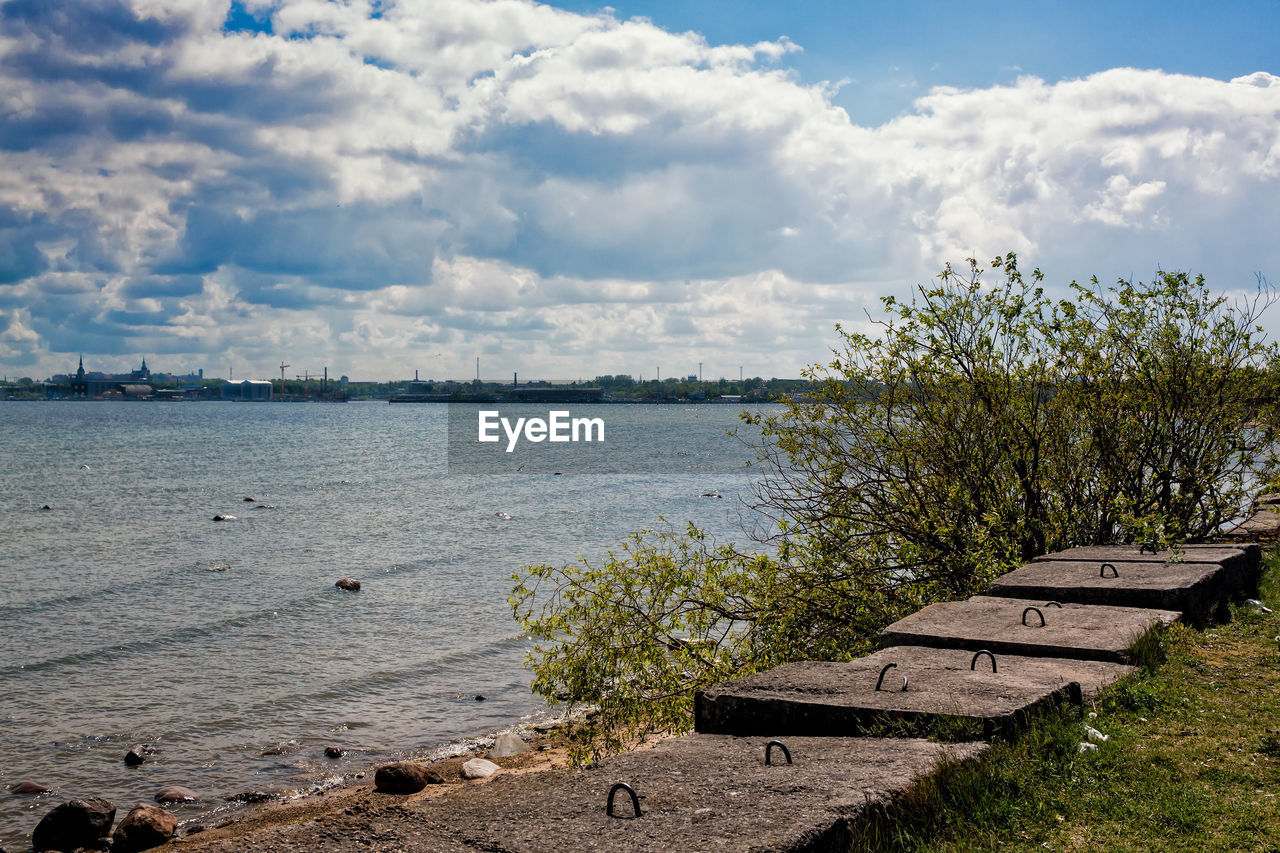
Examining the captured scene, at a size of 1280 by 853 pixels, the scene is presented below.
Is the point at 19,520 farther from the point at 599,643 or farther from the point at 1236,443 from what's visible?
the point at 1236,443

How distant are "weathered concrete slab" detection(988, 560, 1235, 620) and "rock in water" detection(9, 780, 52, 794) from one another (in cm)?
1096

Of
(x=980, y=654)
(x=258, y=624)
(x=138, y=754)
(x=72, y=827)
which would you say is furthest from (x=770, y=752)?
(x=258, y=624)

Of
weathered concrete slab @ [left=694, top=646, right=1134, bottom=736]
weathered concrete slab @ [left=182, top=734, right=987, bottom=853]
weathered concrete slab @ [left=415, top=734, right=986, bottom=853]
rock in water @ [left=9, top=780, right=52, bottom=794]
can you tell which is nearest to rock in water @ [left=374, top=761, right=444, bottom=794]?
rock in water @ [left=9, top=780, right=52, bottom=794]

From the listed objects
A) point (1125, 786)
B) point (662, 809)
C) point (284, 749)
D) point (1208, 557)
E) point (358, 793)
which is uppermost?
point (1208, 557)

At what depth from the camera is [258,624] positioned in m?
19.2

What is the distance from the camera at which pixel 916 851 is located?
3549 mm

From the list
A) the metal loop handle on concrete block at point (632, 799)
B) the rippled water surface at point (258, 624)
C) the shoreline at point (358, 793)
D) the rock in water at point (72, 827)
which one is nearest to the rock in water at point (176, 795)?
the rippled water surface at point (258, 624)

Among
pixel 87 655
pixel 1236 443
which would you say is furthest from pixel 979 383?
pixel 87 655

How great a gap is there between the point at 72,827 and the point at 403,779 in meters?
3.34

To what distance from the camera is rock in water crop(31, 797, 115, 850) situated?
9.55 metres

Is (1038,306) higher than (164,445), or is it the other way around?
(1038,306)

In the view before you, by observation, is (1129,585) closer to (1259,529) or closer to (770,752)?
(770,752)

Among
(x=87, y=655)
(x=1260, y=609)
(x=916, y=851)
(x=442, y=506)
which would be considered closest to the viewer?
(x=916, y=851)

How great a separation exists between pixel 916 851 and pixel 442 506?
3917 cm
